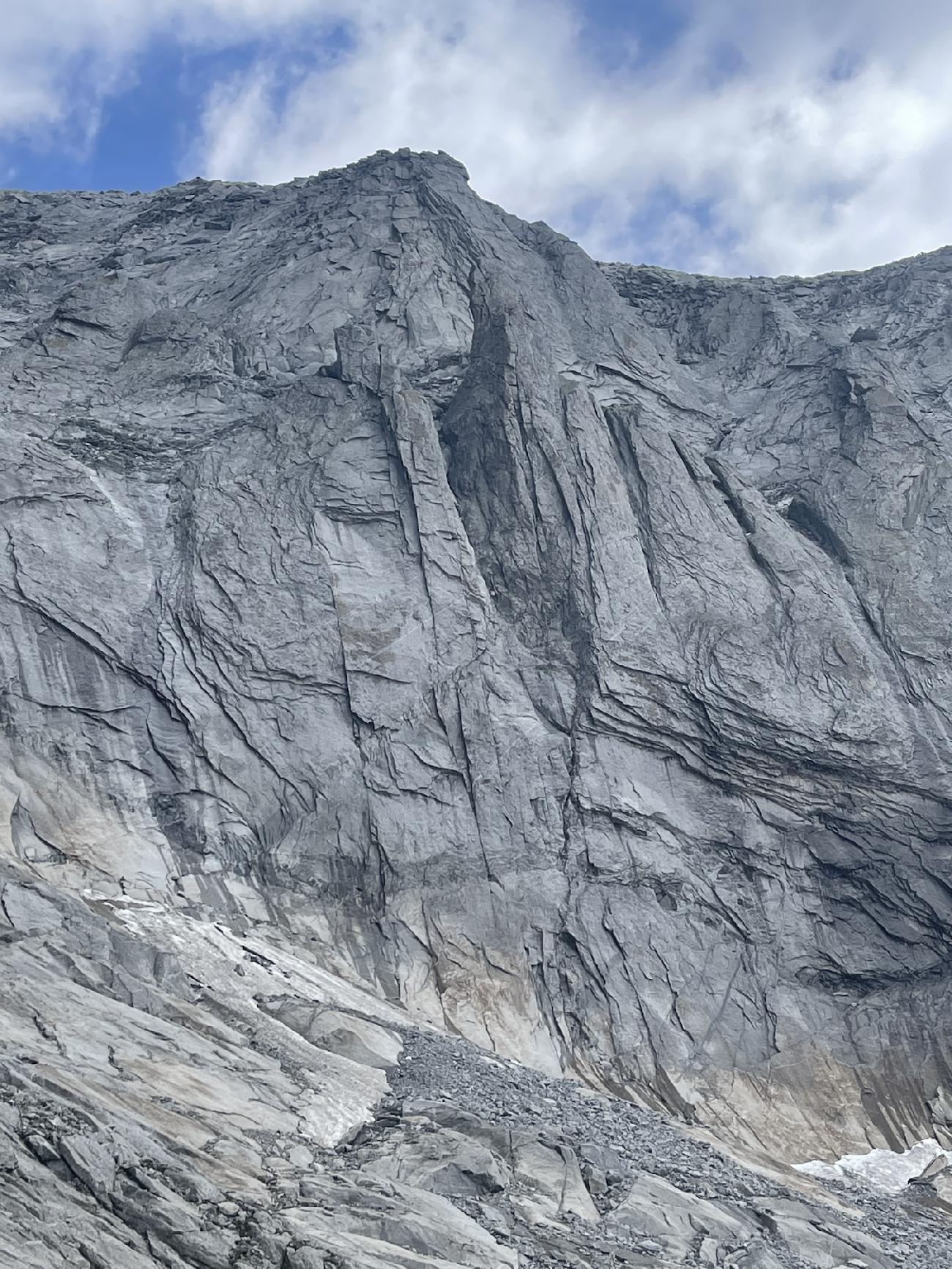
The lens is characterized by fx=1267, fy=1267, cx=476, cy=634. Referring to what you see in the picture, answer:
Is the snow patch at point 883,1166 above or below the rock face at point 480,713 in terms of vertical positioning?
below

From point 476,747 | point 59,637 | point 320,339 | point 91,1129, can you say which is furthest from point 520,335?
point 91,1129

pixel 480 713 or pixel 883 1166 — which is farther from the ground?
pixel 480 713

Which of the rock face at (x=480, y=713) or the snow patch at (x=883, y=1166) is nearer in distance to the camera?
the snow patch at (x=883, y=1166)

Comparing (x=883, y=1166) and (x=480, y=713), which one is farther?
(x=480, y=713)

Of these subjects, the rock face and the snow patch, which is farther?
the rock face
